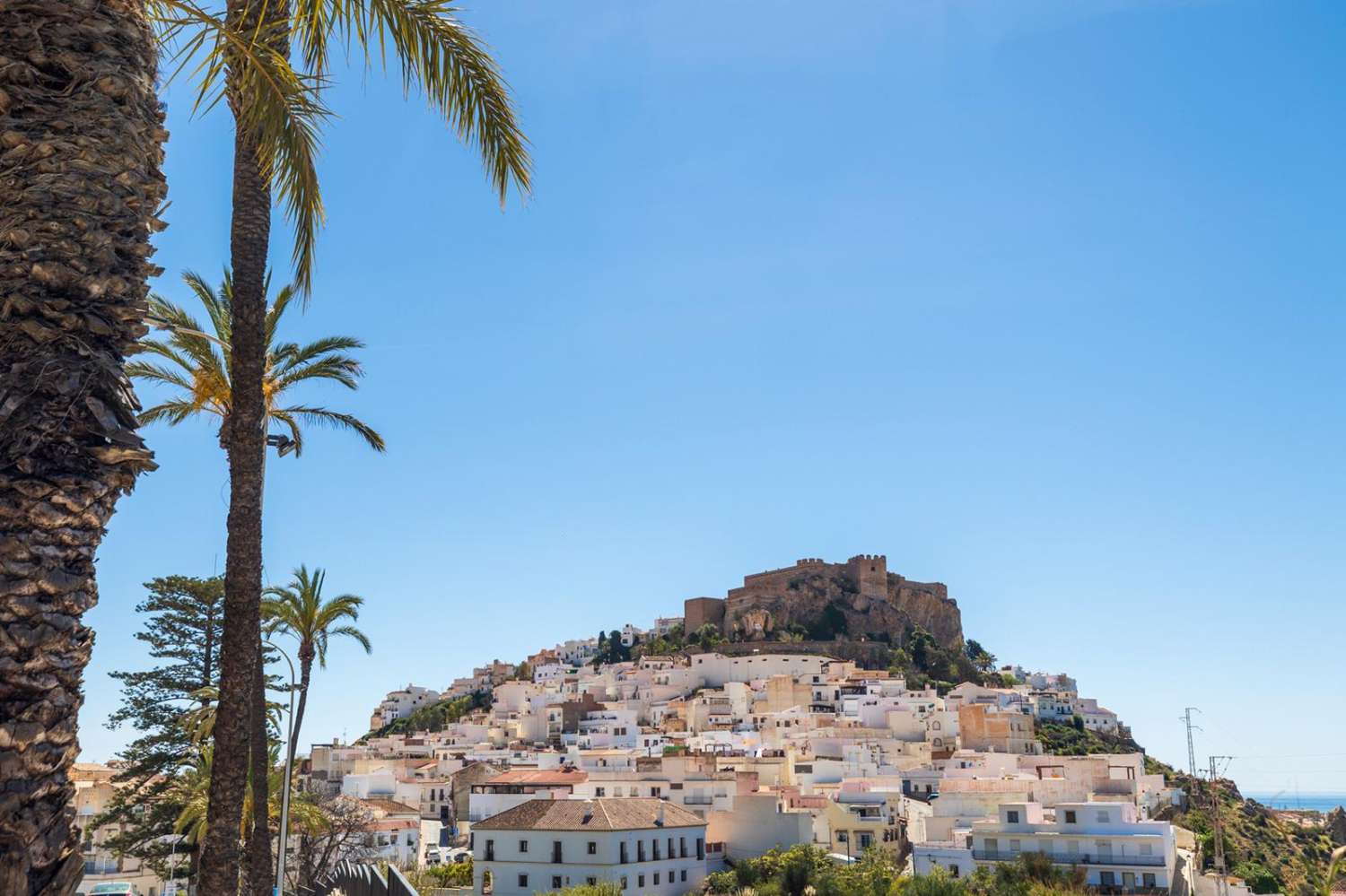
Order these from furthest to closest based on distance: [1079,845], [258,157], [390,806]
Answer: [390,806], [1079,845], [258,157]

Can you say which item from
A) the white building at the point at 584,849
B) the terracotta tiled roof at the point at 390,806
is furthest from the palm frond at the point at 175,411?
the terracotta tiled roof at the point at 390,806

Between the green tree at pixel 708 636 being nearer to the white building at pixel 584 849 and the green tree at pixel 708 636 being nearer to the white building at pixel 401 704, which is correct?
the white building at pixel 401 704

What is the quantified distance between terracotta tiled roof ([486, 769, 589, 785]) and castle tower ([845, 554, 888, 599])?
62169 mm

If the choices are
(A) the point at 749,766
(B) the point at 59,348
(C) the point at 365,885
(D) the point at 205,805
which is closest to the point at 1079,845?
(A) the point at 749,766

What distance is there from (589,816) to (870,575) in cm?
7986

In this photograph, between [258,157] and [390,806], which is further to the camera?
[390,806]

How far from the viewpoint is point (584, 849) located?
40500mm

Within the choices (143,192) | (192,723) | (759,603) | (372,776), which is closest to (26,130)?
(143,192)

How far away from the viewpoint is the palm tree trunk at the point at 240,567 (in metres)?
8.22

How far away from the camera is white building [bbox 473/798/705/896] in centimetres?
4038

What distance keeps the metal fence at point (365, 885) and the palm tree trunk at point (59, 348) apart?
21.4ft

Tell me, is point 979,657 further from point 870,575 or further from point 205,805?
point 205,805

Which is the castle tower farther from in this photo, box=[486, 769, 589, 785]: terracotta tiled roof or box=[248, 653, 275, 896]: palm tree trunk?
box=[248, 653, 275, 896]: palm tree trunk

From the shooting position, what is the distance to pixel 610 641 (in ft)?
406
